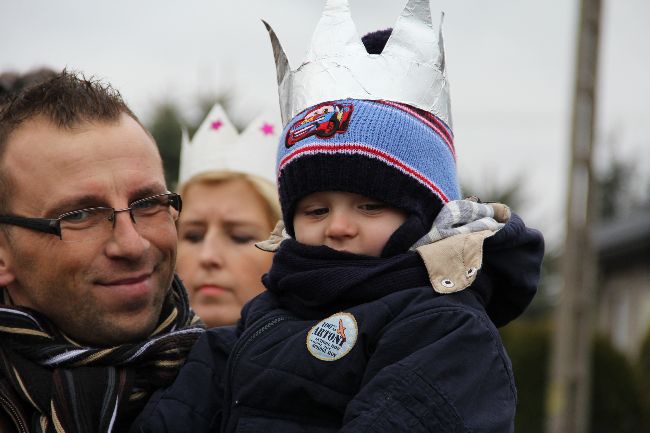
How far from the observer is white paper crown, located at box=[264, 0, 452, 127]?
2.99 metres

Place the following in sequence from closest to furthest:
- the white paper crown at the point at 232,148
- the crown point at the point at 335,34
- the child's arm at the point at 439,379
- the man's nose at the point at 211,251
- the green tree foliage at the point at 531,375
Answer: the child's arm at the point at 439,379, the crown point at the point at 335,34, the man's nose at the point at 211,251, the white paper crown at the point at 232,148, the green tree foliage at the point at 531,375

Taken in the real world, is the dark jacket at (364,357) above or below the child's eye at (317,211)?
below

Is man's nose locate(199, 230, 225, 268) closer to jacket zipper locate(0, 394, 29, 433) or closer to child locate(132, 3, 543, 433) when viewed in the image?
child locate(132, 3, 543, 433)

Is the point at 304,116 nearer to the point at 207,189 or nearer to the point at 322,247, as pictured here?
the point at 322,247

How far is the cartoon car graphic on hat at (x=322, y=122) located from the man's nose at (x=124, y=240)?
1.67 feet

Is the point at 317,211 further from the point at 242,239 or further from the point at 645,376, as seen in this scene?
the point at 645,376

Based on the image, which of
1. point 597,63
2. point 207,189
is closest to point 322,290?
point 207,189

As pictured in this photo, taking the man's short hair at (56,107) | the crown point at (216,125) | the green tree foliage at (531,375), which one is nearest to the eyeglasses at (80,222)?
the man's short hair at (56,107)

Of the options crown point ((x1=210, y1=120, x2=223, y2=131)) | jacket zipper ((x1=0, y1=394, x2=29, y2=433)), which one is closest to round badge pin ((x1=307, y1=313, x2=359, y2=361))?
jacket zipper ((x1=0, y1=394, x2=29, y2=433))

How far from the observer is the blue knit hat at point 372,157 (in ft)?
9.29

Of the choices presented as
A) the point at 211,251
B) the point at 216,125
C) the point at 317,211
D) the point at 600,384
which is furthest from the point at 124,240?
the point at 600,384

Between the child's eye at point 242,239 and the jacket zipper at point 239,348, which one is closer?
the jacket zipper at point 239,348

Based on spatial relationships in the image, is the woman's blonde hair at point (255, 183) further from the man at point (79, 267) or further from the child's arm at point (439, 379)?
the child's arm at point (439, 379)

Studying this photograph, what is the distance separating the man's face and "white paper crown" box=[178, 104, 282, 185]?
1.87 meters
